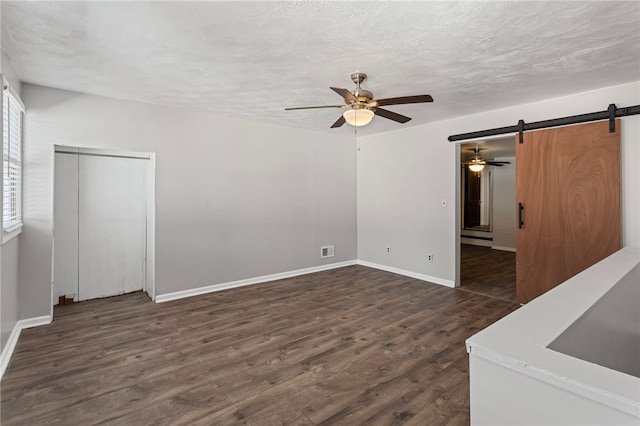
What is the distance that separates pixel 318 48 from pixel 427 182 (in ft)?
10.7

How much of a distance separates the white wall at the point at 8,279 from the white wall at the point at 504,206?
30.6 feet

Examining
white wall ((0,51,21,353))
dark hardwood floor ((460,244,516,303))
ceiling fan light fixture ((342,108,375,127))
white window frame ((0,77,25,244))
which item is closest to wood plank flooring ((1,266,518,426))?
white wall ((0,51,21,353))

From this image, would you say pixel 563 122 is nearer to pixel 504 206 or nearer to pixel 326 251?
pixel 326 251

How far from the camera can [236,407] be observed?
2.07 m

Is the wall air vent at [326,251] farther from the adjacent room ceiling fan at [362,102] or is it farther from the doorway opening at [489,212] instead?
the adjacent room ceiling fan at [362,102]

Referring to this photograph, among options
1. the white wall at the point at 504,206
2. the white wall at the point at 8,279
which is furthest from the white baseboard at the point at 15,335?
the white wall at the point at 504,206

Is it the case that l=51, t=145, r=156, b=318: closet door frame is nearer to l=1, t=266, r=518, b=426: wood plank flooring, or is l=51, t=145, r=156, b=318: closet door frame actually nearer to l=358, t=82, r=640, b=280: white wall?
l=1, t=266, r=518, b=426: wood plank flooring

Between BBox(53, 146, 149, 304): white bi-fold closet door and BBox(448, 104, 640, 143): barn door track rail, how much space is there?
4807 millimetres

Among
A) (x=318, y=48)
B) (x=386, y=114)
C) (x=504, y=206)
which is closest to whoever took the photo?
(x=318, y=48)

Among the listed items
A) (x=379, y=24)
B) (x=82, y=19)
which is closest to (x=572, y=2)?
(x=379, y=24)

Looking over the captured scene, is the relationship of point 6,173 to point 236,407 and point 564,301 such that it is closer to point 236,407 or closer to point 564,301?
point 236,407

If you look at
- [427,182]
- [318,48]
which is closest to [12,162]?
[318,48]

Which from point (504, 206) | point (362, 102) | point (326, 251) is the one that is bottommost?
point (326, 251)

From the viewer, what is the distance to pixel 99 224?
14.3 feet
